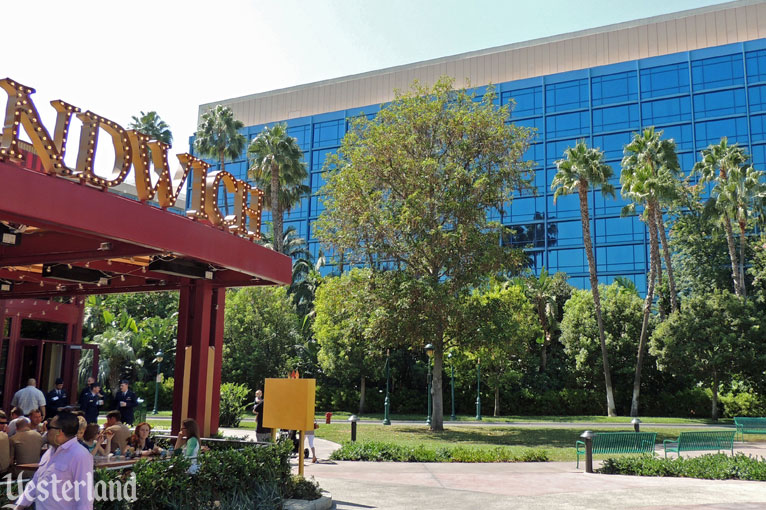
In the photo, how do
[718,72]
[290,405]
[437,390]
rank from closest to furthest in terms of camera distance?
1. [290,405]
2. [437,390]
3. [718,72]

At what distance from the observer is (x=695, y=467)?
15.2m

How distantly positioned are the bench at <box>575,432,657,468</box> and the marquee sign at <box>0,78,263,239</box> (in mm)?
9845

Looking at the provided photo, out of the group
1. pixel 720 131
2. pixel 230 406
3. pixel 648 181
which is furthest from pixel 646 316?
pixel 230 406

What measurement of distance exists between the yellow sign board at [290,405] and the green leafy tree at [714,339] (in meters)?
31.2

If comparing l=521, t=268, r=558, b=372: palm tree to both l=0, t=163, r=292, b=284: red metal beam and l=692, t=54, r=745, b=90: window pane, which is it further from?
l=0, t=163, r=292, b=284: red metal beam

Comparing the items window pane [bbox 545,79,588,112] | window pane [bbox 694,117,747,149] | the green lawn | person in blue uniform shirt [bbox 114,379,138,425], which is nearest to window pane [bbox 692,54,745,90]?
window pane [bbox 694,117,747,149]

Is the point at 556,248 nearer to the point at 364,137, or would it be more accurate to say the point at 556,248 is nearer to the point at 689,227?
A: the point at 689,227

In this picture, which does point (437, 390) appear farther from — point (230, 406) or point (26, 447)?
point (26, 447)

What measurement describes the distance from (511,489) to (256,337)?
29.8 metres

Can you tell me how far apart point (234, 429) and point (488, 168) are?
15001mm

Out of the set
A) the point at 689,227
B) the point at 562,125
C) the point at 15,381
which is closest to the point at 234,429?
Result: the point at 15,381

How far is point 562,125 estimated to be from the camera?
211ft

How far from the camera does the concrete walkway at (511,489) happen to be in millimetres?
11453

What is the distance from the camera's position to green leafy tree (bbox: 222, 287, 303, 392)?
40.3m
